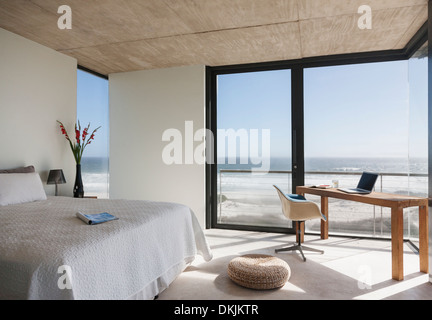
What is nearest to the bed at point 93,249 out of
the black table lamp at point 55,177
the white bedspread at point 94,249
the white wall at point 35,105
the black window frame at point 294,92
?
the white bedspread at point 94,249

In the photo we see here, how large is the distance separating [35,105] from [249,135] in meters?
3.14

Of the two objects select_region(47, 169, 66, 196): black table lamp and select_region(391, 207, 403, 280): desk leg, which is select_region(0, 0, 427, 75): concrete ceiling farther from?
select_region(391, 207, 403, 280): desk leg

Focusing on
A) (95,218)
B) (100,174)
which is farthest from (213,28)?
(100,174)

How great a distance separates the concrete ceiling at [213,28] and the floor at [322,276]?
2623 millimetres

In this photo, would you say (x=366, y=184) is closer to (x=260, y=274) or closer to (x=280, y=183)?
(x=280, y=183)

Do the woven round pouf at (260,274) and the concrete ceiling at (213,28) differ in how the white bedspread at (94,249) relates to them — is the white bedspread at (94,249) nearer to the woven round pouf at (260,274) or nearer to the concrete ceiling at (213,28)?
the woven round pouf at (260,274)

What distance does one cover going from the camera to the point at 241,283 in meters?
2.32

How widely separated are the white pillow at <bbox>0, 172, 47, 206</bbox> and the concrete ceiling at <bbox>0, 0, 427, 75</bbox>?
171cm

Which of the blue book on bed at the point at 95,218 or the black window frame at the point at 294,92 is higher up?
the black window frame at the point at 294,92

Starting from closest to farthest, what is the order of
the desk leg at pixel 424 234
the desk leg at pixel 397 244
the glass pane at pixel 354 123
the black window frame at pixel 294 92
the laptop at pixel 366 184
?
the desk leg at pixel 397 244, the desk leg at pixel 424 234, the laptop at pixel 366 184, the black window frame at pixel 294 92, the glass pane at pixel 354 123

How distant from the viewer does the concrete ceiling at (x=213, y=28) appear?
8.77ft

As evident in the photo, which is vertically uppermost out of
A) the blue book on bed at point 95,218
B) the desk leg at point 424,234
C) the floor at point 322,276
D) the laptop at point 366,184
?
the laptop at point 366,184

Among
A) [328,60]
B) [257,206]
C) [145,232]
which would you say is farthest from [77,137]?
[328,60]

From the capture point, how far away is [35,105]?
3.51m
